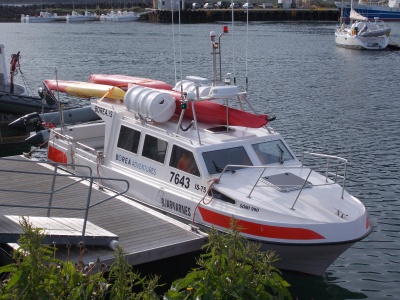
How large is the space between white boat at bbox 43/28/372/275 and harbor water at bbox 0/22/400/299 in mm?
1051

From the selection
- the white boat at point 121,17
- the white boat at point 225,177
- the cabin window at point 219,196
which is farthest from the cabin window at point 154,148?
the white boat at point 121,17

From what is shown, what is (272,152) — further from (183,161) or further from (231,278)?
(231,278)

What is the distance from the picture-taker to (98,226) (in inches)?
496

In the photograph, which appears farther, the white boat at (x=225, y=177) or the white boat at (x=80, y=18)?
the white boat at (x=80, y=18)

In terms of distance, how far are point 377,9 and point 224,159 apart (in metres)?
90.3

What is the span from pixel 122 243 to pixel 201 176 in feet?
6.92

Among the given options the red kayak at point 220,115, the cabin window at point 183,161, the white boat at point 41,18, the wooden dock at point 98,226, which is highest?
the red kayak at point 220,115

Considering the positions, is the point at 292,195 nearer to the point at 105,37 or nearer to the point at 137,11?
the point at 105,37

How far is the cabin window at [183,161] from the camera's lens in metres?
13.3

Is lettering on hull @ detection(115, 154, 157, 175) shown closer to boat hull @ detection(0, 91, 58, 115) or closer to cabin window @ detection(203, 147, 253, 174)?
cabin window @ detection(203, 147, 253, 174)

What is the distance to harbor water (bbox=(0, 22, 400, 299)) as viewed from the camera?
551 inches

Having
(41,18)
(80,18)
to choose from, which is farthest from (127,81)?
(41,18)

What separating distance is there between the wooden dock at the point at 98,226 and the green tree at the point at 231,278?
4206mm

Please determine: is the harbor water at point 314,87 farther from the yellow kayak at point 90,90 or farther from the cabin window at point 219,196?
the yellow kayak at point 90,90
